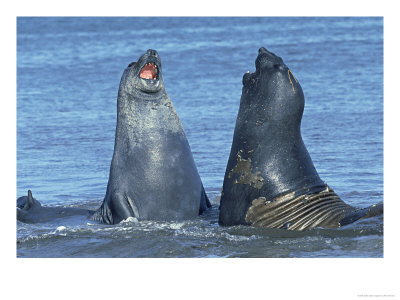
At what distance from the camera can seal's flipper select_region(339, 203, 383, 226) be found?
8906 mm

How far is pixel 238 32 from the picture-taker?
27734 millimetres

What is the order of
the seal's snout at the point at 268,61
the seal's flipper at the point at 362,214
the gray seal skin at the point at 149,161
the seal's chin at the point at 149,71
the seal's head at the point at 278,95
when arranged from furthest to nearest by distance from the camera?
the seal's chin at the point at 149,71
the gray seal skin at the point at 149,161
the seal's snout at the point at 268,61
the seal's head at the point at 278,95
the seal's flipper at the point at 362,214

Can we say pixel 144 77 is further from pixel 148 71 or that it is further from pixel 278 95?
pixel 278 95

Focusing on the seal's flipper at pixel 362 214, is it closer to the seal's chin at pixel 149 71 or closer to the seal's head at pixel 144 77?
the seal's head at pixel 144 77

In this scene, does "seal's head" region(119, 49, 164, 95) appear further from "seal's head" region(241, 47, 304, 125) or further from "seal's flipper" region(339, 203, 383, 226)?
"seal's flipper" region(339, 203, 383, 226)

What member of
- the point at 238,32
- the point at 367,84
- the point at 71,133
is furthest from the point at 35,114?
the point at 238,32

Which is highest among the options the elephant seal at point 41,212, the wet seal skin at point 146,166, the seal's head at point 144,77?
the seal's head at point 144,77

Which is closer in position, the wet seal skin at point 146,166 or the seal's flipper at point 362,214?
the seal's flipper at point 362,214

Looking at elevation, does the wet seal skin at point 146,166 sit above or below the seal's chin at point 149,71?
below

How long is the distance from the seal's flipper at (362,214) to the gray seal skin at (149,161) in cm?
197

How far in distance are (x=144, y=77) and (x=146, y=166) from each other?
3.64 feet

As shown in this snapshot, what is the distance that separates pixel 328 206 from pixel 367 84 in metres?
10.4

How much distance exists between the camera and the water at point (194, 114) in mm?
8922

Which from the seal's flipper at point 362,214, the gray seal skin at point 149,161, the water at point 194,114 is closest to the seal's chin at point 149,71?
the gray seal skin at point 149,161
